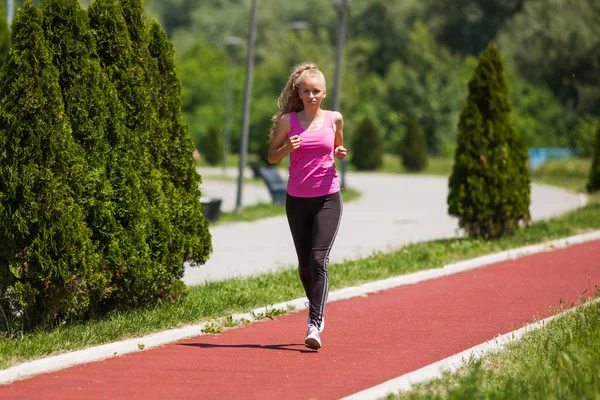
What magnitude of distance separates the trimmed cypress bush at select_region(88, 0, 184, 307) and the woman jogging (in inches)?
48.2

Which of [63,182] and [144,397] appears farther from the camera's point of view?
[63,182]

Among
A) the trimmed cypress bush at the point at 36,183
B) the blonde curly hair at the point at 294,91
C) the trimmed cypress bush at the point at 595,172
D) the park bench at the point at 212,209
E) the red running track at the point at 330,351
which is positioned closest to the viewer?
the red running track at the point at 330,351

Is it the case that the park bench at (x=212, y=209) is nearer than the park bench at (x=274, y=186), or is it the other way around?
the park bench at (x=212, y=209)

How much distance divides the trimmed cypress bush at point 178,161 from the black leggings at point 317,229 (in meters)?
1.52

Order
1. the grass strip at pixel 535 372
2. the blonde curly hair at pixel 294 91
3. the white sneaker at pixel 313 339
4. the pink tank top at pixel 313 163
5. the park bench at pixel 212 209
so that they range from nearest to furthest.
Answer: the grass strip at pixel 535 372 → the white sneaker at pixel 313 339 → the pink tank top at pixel 313 163 → the blonde curly hair at pixel 294 91 → the park bench at pixel 212 209

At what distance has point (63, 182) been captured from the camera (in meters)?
8.28

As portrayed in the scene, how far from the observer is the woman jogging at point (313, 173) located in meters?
8.38

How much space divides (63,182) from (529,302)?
4950 mm

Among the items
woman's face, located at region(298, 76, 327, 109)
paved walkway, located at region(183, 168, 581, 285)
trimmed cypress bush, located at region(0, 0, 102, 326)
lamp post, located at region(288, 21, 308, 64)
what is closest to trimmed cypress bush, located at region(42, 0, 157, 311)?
trimmed cypress bush, located at region(0, 0, 102, 326)

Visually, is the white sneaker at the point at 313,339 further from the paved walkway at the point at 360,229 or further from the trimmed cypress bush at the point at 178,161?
the paved walkway at the point at 360,229

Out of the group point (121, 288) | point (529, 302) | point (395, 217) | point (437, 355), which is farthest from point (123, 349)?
point (395, 217)

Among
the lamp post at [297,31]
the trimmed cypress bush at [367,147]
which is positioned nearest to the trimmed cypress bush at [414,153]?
the trimmed cypress bush at [367,147]

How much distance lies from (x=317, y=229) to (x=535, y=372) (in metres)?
2.18

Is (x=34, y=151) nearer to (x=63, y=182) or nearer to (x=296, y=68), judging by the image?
(x=63, y=182)
